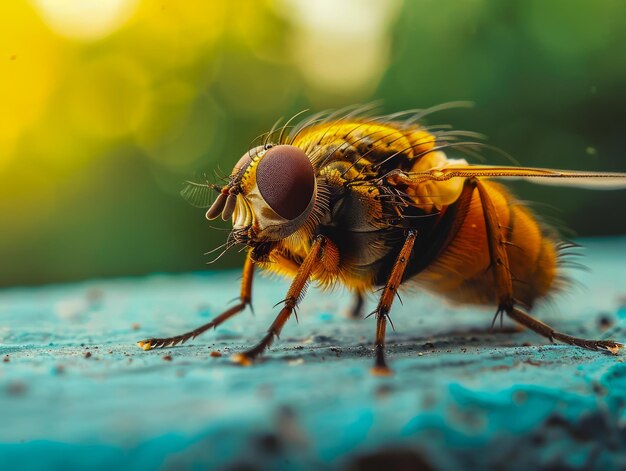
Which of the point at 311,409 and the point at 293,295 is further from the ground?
the point at 293,295

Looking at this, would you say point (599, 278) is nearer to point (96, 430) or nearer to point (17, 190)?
point (96, 430)

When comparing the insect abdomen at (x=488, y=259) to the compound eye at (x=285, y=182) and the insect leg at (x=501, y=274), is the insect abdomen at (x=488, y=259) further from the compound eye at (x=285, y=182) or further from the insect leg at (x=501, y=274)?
the compound eye at (x=285, y=182)

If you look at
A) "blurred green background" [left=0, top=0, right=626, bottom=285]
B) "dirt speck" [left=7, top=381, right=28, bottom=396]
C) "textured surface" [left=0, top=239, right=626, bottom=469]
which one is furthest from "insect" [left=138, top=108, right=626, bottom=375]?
"blurred green background" [left=0, top=0, right=626, bottom=285]

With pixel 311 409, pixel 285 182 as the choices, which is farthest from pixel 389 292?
pixel 311 409

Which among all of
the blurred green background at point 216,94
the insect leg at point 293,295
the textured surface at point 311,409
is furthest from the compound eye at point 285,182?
the blurred green background at point 216,94

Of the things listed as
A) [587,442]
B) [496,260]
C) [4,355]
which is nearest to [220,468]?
[587,442]

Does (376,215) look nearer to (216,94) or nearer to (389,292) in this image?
(389,292)
